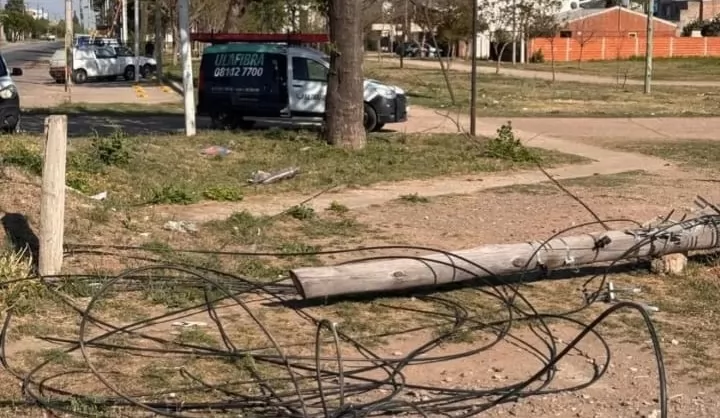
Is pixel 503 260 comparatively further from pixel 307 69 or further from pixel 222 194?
pixel 307 69

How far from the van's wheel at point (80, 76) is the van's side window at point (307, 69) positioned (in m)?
26.4

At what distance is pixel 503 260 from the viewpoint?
8219 millimetres

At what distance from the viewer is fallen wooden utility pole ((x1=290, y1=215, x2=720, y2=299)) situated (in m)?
7.44

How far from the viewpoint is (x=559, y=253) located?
8.45 meters

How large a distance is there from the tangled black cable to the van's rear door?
1289 centimetres

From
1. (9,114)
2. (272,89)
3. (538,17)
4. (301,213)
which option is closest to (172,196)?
(301,213)

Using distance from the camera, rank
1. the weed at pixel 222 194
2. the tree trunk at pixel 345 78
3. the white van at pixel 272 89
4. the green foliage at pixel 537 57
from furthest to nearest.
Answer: the green foliage at pixel 537 57, the white van at pixel 272 89, the tree trunk at pixel 345 78, the weed at pixel 222 194

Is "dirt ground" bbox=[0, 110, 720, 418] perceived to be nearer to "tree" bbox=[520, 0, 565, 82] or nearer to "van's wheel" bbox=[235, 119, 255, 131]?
"van's wheel" bbox=[235, 119, 255, 131]

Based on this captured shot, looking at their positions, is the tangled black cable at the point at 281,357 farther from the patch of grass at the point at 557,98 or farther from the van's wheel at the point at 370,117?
the patch of grass at the point at 557,98

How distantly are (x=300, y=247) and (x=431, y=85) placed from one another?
32195mm

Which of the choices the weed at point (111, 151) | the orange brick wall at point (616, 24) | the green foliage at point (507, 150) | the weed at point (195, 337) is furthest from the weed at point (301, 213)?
the orange brick wall at point (616, 24)

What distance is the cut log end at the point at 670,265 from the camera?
8812 mm

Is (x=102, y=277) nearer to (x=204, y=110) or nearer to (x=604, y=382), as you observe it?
(x=604, y=382)

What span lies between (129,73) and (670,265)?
41977 millimetres
